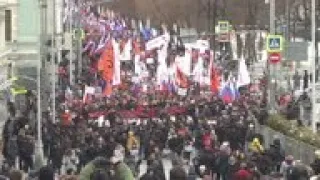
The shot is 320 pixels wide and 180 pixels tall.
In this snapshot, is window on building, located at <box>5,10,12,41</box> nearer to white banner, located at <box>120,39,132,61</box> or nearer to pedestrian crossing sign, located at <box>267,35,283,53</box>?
white banner, located at <box>120,39,132,61</box>

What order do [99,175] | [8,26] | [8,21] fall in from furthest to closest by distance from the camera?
1. [8,26]
2. [8,21]
3. [99,175]

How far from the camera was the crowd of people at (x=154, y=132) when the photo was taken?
1964 centimetres

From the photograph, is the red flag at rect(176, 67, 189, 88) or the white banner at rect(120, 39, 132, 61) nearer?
the red flag at rect(176, 67, 189, 88)

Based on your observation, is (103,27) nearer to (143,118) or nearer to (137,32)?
(137,32)

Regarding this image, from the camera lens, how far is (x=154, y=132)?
3325 cm

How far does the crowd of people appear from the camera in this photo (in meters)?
19.6

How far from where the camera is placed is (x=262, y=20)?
95750 millimetres

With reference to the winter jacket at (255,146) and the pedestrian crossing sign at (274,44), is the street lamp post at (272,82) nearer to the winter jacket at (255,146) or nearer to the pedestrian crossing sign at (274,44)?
the pedestrian crossing sign at (274,44)

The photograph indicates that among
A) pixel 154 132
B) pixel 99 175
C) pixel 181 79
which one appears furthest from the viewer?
pixel 181 79

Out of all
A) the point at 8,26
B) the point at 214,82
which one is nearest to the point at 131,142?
the point at 214,82

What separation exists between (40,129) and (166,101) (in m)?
12.5

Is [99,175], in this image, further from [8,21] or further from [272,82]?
[8,21]

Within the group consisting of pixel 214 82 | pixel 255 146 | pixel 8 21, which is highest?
pixel 8 21

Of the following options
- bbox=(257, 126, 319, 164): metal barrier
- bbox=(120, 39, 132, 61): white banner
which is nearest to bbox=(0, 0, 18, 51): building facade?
bbox=(120, 39, 132, 61): white banner
